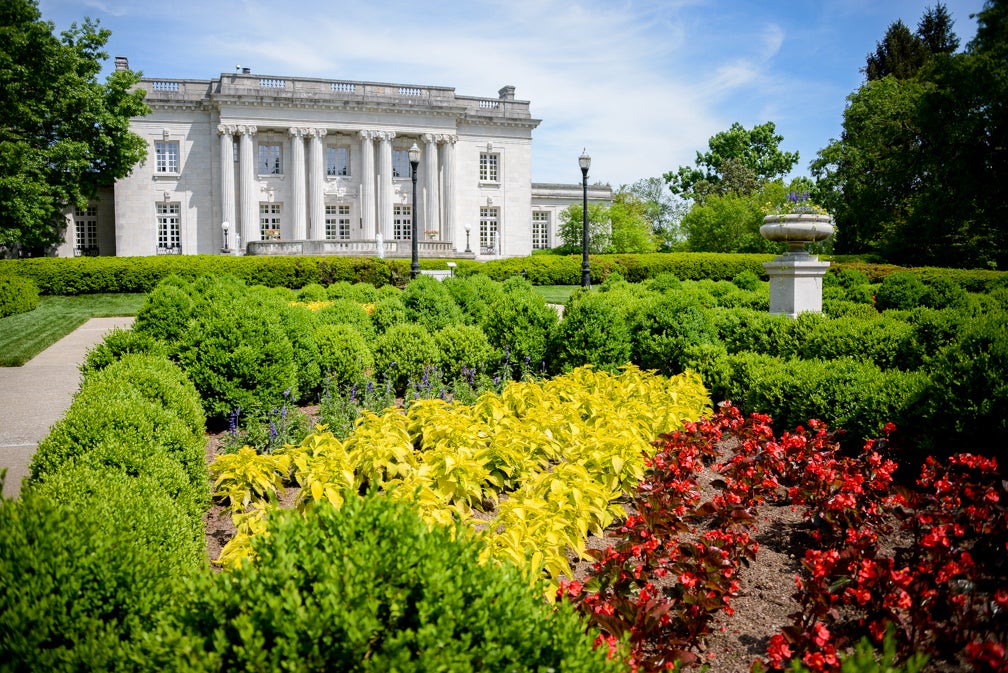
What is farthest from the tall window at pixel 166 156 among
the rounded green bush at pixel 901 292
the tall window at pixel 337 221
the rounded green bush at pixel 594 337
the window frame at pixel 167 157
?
the rounded green bush at pixel 594 337

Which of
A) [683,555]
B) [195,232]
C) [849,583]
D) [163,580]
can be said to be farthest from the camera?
[195,232]

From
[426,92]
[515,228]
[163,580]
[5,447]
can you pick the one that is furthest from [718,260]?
[163,580]

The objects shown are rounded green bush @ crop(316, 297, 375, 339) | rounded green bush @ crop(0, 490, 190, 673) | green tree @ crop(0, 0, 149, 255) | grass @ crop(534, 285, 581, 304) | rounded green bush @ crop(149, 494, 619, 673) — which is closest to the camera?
rounded green bush @ crop(149, 494, 619, 673)

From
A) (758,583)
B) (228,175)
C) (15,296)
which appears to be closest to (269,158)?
(228,175)

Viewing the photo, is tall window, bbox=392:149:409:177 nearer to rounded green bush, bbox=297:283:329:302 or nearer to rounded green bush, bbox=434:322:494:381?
rounded green bush, bbox=297:283:329:302

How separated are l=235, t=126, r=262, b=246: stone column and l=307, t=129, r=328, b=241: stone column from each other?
3.12 meters

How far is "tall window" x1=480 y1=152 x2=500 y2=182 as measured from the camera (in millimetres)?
45216

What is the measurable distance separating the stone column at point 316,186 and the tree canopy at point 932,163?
29.4 meters

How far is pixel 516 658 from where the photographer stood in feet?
6.38

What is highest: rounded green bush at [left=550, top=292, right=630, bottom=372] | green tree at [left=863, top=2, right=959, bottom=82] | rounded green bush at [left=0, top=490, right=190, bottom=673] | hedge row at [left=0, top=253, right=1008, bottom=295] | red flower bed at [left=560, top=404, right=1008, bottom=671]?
green tree at [left=863, top=2, right=959, bottom=82]

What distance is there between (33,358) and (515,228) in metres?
36.4

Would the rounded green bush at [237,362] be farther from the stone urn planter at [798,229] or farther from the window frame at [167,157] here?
the window frame at [167,157]

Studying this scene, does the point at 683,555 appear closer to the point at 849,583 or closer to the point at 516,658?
the point at 849,583

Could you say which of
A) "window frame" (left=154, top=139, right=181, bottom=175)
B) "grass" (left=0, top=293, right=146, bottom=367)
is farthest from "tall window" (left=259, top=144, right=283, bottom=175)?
"grass" (left=0, top=293, right=146, bottom=367)
